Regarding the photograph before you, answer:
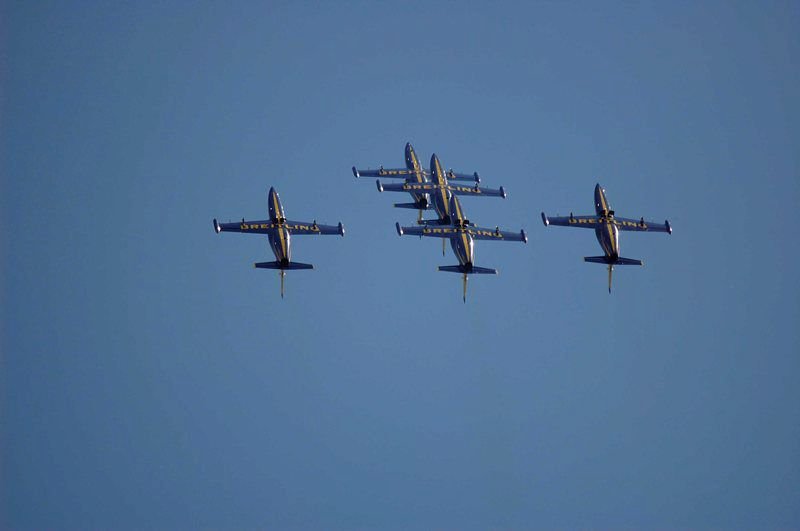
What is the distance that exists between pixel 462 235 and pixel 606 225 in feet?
57.5

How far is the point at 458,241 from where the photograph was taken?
187750 millimetres

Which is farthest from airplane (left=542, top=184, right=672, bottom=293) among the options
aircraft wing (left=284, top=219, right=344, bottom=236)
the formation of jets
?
aircraft wing (left=284, top=219, right=344, bottom=236)

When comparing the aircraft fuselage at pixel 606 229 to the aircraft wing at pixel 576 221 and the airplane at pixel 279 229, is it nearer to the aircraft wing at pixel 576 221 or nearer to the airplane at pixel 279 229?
the aircraft wing at pixel 576 221

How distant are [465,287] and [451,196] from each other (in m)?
16.0

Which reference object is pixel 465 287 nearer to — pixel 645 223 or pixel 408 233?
pixel 408 233

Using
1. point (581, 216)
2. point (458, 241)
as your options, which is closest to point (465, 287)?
point (458, 241)

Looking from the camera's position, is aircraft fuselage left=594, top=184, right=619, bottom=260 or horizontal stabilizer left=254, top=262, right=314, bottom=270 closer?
horizontal stabilizer left=254, top=262, right=314, bottom=270

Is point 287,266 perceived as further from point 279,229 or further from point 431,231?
point 431,231

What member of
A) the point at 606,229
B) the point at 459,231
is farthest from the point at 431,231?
the point at 606,229

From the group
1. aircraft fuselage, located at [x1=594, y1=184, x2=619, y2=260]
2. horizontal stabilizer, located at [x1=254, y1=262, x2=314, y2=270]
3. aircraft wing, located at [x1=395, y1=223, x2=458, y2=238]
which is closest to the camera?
horizontal stabilizer, located at [x1=254, y1=262, x2=314, y2=270]

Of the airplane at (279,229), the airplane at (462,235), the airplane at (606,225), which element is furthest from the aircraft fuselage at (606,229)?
the airplane at (279,229)

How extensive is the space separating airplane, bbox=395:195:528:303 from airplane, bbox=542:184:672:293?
18.8 ft

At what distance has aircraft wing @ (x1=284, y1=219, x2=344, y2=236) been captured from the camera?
188625 millimetres

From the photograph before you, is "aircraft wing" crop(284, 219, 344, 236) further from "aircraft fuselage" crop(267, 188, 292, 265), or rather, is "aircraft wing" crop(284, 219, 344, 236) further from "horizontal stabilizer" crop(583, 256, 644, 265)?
"horizontal stabilizer" crop(583, 256, 644, 265)
